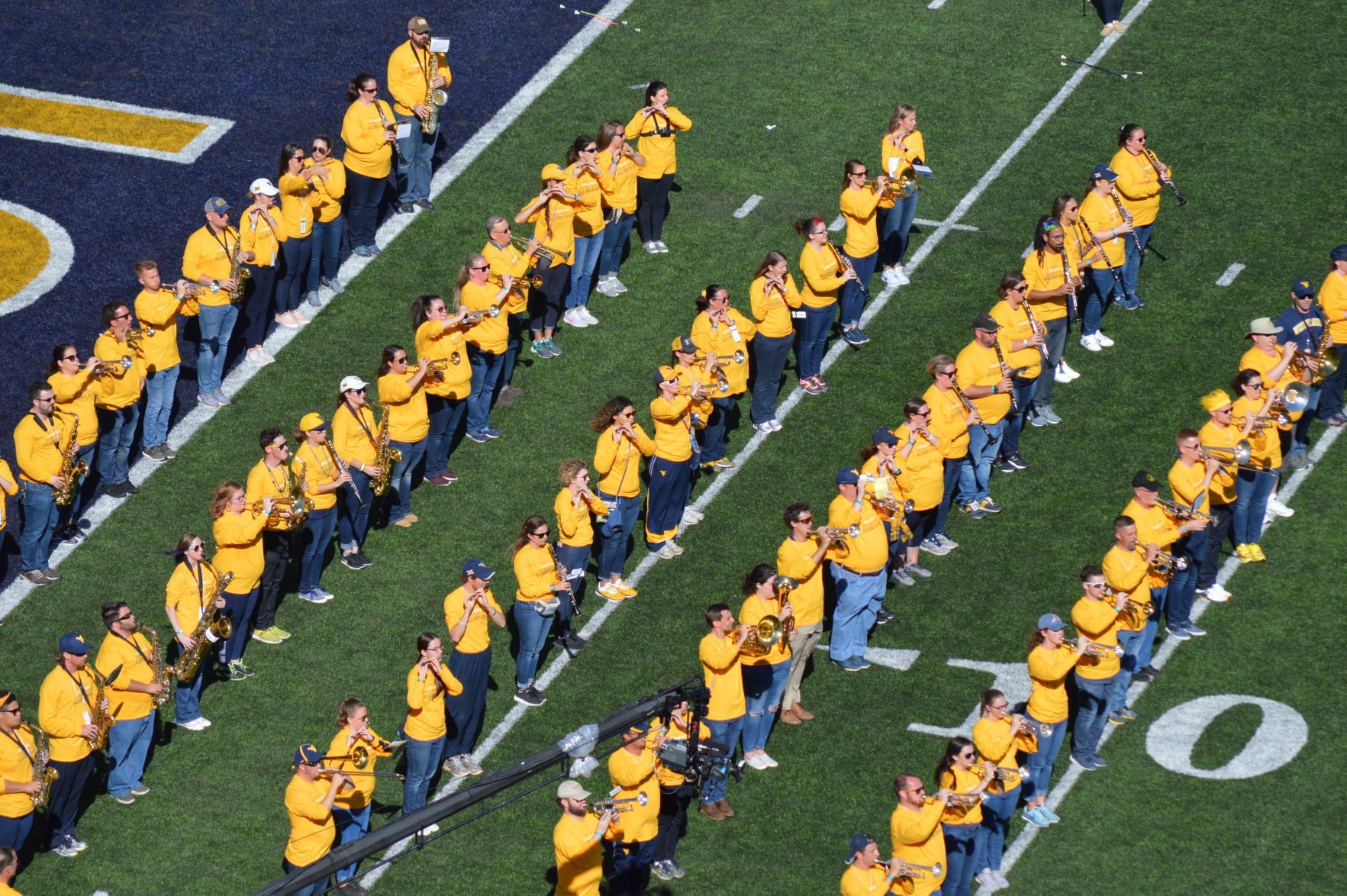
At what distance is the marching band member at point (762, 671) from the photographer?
58.5 feet

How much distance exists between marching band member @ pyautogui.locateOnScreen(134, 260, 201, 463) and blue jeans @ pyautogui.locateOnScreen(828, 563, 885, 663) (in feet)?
21.6

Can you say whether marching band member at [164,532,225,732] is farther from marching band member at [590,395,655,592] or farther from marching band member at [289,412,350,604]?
marching band member at [590,395,655,592]

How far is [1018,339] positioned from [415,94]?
23.6 ft

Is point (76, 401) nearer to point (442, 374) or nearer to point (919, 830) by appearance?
point (442, 374)

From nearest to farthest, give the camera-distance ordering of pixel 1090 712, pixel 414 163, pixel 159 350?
pixel 1090 712 → pixel 159 350 → pixel 414 163

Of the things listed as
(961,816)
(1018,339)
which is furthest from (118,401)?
(961,816)

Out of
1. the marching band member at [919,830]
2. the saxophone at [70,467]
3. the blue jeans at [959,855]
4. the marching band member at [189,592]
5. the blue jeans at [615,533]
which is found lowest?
the blue jeans at [959,855]

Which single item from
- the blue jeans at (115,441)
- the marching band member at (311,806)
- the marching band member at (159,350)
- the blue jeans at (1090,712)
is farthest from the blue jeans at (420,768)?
the blue jeans at (1090,712)

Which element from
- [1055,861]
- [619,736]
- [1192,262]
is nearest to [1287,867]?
[1055,861]

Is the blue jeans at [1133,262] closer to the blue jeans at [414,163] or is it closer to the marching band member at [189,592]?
the blue jeans at [414,163]

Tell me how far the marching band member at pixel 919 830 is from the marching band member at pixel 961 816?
176mm

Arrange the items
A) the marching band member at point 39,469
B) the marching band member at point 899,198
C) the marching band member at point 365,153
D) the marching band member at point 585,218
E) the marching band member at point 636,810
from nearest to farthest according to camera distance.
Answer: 1. the marching band member at point 636,810
2. the marching band member at point 39,469
3. the marching band member at point 585,218
4. the marching band member at point 899,198
5. the marching band member at point 365,153

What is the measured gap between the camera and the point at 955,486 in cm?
2077

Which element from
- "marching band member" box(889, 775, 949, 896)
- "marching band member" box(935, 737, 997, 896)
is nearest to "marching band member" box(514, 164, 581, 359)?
"marching band member" box(935, 737, 997, 896)
